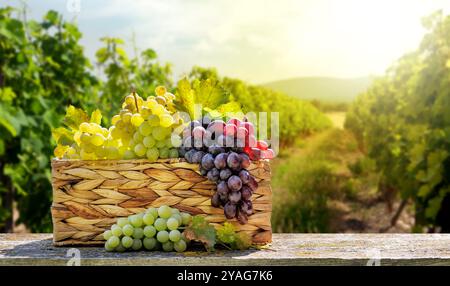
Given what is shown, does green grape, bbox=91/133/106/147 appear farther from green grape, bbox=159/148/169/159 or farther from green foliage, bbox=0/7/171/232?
green foliage, bbox=0/7/171/232

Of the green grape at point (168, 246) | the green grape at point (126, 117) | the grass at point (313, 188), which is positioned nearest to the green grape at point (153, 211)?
the green grape at point (168, 246)

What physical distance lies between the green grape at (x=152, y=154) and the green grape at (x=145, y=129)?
0.18 feet

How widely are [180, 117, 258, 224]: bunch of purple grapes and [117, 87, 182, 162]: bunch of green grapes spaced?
5 centimetres

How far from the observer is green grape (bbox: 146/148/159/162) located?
7.16ft

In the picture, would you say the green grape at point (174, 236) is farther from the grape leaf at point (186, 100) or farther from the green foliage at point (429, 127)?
the green foliage at point (429, 127)

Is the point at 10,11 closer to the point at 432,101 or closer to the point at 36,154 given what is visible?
the point at 36,154

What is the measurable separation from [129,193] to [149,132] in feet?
0.71

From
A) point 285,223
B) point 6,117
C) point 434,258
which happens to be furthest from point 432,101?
point 434,258

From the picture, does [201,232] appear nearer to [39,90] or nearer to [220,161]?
[220,161]

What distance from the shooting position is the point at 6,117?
543cm

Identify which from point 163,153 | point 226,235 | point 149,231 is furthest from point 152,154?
point 226,235

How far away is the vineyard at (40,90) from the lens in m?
5.96

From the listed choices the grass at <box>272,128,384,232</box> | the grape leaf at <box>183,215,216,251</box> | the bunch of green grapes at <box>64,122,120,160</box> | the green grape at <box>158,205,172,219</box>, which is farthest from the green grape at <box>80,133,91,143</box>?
the grass at <box>272,128,384,232</box>
